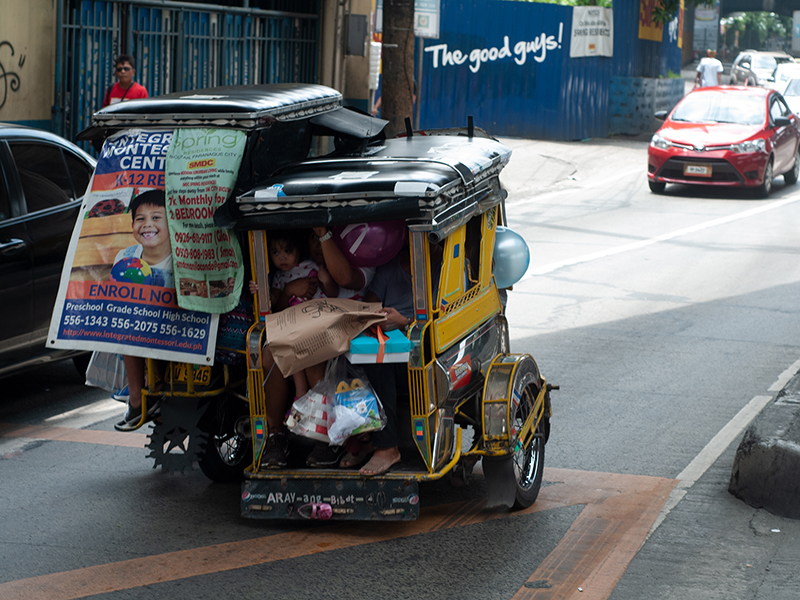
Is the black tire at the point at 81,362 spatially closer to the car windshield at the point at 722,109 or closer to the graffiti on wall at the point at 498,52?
the car windshield at the point at 722,109

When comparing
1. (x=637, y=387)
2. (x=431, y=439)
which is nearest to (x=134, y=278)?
(x=431, y=439)

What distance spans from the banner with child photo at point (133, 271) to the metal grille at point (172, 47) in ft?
27.1

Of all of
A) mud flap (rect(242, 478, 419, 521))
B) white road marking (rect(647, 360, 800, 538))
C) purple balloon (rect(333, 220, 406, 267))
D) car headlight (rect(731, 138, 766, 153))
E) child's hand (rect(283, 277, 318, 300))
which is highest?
car headlight (rect(731, 138, 766, 153))

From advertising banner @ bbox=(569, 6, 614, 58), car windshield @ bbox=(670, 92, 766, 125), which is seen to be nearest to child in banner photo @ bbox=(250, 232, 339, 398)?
car windshield @ bbox=(670, 92, 766, 125)

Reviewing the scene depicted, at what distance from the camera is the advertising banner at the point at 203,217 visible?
5004mm

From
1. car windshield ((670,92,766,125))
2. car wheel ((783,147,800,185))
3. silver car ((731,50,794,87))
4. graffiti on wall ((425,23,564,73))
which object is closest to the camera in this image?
car windshield ((670,92,766,125))

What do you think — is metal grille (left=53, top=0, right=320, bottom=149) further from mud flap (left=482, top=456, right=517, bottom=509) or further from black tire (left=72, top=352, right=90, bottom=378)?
mud flap (left=482, top=456, right=517, bottom=509)

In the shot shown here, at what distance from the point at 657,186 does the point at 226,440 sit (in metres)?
13.9

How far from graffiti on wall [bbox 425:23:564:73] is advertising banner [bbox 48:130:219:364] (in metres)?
17.5

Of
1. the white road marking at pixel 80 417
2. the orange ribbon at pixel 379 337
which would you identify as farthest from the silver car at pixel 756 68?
the orange ribbon at pixel 379 337

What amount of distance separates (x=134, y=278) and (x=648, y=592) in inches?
108

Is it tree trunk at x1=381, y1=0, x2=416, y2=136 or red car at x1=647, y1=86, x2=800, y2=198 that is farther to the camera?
red car at x1=647, y1=86, x2=800, y2=198

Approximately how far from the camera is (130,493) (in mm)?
5629

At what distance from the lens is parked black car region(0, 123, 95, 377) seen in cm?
675
